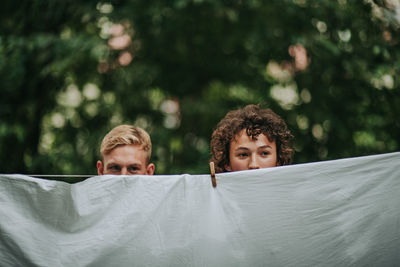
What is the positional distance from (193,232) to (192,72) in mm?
3563

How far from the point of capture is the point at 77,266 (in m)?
1.52

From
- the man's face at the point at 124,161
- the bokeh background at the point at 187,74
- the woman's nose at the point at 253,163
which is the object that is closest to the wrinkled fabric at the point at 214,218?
the woman's nose at the point at 253,163

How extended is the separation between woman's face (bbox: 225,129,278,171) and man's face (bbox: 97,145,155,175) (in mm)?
514

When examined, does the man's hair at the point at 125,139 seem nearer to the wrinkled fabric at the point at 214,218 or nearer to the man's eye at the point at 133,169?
the man's eye at the point at 133,169

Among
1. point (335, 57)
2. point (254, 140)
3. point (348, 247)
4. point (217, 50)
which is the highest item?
point (217, 50)

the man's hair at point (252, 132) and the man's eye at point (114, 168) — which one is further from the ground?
the man's hair at point (252, 132)

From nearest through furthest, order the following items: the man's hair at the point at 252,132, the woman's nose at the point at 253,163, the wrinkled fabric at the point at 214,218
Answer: the wrinkled fabric at the point at 214,218 → the woman's nose at the point at 253,163 → the man's hair at the point at 252,132

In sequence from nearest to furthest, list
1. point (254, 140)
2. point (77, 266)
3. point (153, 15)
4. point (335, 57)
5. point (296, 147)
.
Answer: point (77, 266)
point (254, 140)
point (153, 15)
point (335, 57)
point (296, 147)

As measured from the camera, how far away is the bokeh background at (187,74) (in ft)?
11.5

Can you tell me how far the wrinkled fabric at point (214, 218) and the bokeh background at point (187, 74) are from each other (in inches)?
73.7

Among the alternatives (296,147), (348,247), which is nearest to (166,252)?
(348,247)

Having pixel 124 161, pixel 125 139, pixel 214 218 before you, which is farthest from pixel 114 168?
pixel 214 218

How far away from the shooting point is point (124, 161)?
2092 mm

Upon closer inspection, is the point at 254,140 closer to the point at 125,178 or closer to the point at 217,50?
the point at 125,178
